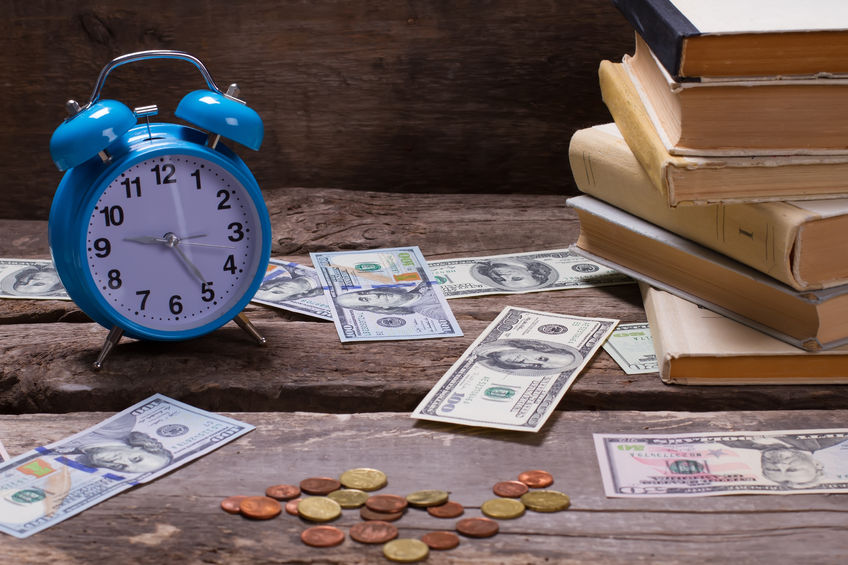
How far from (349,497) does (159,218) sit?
1.50ft

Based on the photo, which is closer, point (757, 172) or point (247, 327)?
point (757, 172)

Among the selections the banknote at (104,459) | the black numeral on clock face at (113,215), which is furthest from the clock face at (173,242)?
the banknote at (104,459)

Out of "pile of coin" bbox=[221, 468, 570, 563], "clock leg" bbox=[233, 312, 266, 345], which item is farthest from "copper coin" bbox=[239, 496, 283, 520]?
"clock leg" bbox=[233, 312, 266, 345]

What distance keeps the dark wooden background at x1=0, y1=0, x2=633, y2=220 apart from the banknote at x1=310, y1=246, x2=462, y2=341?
41cm

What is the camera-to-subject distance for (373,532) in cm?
84

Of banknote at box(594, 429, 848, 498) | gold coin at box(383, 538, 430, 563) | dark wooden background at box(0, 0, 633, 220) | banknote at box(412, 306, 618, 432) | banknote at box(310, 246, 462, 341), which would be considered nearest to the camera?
gold coin at box(383, 538, 430, 563)

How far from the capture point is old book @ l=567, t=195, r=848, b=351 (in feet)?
3.62

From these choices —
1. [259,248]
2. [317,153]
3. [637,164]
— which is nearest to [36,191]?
[317,153]

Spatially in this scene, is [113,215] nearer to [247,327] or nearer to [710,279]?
[247,327]

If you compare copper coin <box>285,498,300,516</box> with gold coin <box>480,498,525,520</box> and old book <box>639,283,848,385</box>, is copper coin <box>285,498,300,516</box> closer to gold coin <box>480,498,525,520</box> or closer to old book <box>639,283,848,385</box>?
gold coin <box>480,498,525,520</box>

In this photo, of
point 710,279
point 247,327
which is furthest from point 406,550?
point 710,279

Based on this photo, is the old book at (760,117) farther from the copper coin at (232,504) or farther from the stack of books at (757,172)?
the copper coin at (232,504)

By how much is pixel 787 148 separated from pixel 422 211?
751 millimetres

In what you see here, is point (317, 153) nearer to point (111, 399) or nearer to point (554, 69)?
point (554, 69)
